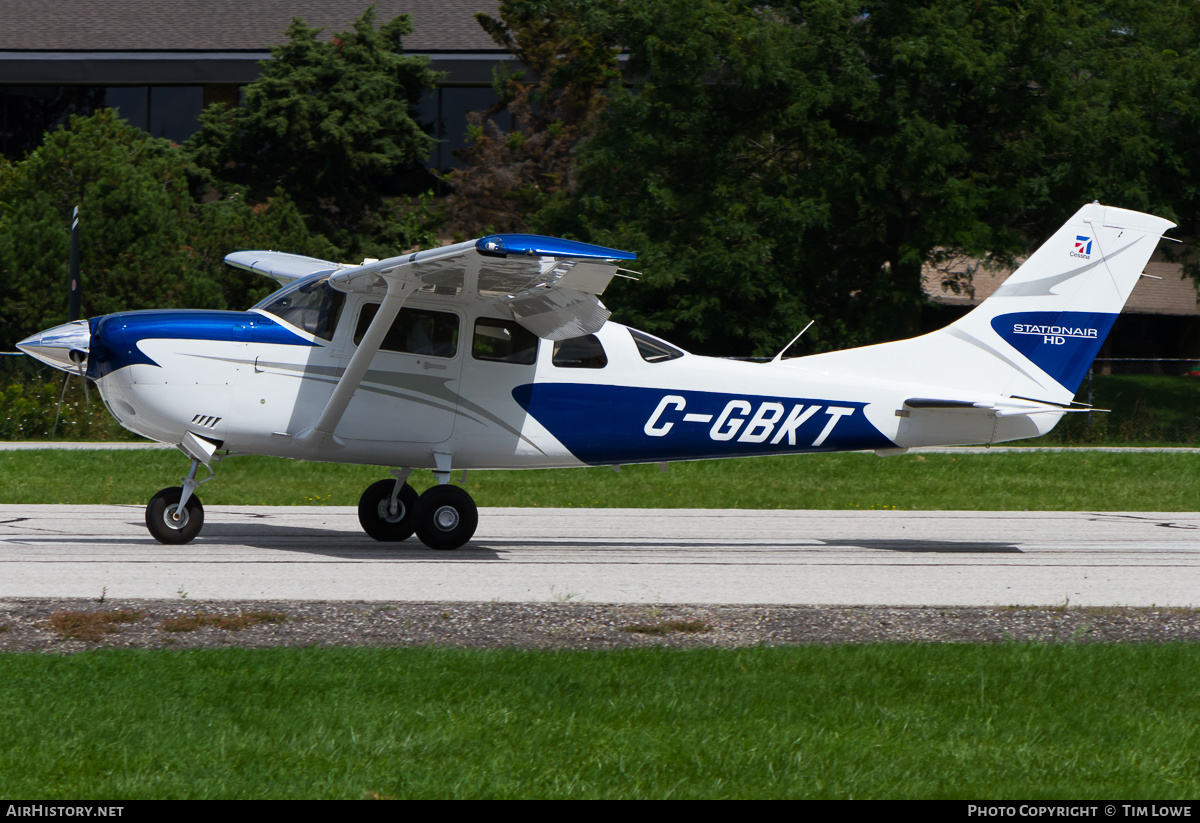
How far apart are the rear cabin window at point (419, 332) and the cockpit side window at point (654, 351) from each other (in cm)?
168

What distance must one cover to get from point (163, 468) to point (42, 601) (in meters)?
10.5

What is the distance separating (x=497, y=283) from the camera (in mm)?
9969

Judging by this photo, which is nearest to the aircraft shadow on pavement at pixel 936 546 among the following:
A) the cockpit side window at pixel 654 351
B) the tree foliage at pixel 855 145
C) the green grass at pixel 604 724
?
the cockpit side window at pixel 654 351

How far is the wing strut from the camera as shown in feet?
32.5

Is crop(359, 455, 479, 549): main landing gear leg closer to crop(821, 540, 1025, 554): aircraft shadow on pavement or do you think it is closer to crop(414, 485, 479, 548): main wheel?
crop(414, 485, 479, 548): main wheel

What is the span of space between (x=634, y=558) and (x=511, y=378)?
191 centimetres

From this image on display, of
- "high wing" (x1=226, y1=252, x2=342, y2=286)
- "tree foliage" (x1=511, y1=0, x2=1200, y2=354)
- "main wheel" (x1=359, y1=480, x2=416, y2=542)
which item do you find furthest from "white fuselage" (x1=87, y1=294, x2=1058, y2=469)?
"tree foliage" (x1=511, y1=0, x2=1200, y2=354)

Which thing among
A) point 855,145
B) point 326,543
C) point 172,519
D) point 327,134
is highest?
point 855,145

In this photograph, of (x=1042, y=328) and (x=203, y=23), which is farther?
(x=203, y=23)

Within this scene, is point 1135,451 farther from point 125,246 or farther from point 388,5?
point 388,5

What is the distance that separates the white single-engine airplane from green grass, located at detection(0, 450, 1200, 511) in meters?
4.38

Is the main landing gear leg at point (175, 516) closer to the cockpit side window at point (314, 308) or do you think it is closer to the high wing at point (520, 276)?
the cockpit side window at point (314, 308)

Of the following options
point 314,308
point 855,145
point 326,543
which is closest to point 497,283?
point 314,308

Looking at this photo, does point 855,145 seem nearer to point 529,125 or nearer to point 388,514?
point 529,125
